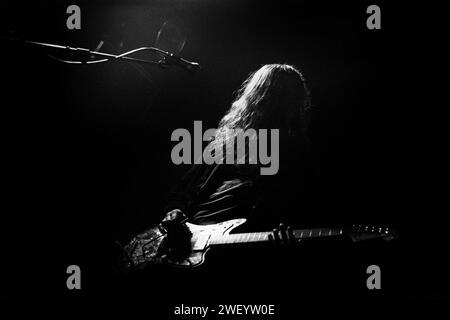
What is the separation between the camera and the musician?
2.18 m

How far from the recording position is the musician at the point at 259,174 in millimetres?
2180

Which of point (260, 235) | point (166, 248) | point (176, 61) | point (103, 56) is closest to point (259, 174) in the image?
point (260, 235)

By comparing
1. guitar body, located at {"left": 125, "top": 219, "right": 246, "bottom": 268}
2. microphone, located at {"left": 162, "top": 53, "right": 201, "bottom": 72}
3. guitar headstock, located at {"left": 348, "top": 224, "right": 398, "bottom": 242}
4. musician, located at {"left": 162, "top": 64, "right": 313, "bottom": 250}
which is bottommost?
guitar body, located at {"left": 125, "top": 219, "right": 246, "bottom": 268}

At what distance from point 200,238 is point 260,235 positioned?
0.98ft

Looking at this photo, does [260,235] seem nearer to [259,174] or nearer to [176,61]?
[259,174]

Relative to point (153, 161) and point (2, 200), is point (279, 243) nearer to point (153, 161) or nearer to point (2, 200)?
point (153, 161)

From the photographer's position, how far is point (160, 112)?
7.76ft

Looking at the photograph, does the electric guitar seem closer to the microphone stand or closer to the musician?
the musician

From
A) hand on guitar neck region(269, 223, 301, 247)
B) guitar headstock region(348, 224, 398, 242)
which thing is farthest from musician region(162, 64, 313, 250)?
guitar headstock region(348, 224, 398, 242)

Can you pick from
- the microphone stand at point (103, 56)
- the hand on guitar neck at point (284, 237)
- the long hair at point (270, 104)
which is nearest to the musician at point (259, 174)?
the long hair at point (270, 104)

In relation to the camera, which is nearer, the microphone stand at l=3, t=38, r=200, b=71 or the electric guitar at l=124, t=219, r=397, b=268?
the microphone stand at l=3, t=38, r=200, b=71
